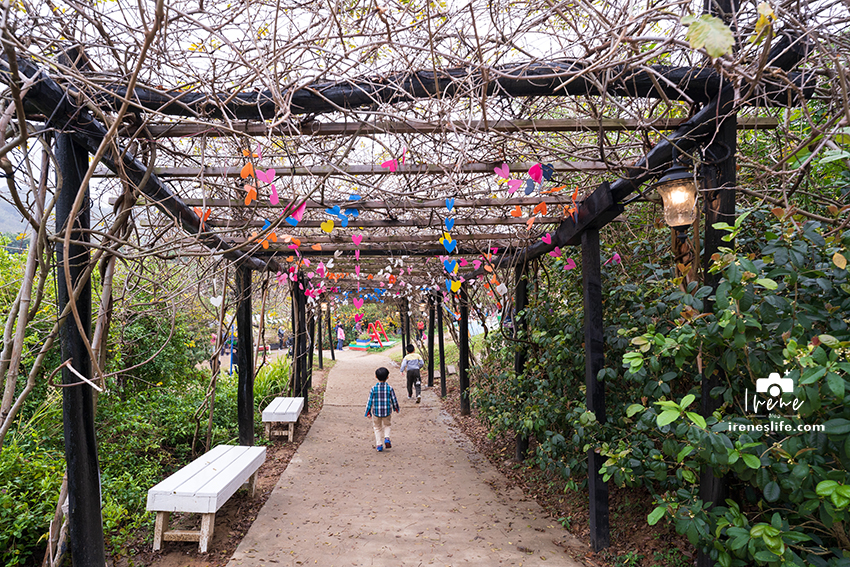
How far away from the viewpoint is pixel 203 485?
→ 3.33 metres

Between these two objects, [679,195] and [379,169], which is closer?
[679,195]

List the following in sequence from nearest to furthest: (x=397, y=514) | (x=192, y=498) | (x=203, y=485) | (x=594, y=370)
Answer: (x=192, y=498) → (x=203, y=485) → (x=594, y=370) → (x=397, y=514)

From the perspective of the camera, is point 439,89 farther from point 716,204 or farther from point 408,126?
point 716,204

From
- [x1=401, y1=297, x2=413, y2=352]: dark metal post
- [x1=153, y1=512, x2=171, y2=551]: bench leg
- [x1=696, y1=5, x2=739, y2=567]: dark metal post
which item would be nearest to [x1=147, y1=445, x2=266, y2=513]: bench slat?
[x1=153, y1=512, x2=171, y2=551]: bench leg

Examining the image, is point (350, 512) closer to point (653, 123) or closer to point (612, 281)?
point (612, 281)

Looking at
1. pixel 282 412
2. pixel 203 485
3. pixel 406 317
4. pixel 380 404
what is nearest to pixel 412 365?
pixel 380 404

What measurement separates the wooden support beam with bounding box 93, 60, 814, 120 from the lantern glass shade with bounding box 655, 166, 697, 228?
0.38 metres

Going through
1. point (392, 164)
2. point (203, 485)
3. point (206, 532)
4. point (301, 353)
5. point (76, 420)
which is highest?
point (392, 164)

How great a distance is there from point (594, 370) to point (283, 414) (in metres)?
4.61

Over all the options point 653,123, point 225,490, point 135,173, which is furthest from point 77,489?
point 653,123

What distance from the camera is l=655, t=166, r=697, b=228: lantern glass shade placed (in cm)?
230

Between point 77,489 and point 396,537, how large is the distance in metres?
2.34

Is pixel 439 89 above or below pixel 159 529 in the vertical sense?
above

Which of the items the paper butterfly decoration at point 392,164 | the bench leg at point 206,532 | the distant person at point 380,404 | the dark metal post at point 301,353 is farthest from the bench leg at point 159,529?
the dark metal post at point 301,353
